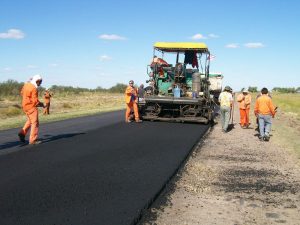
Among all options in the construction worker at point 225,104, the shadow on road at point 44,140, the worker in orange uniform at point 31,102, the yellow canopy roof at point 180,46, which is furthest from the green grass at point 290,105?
the worker in orange uniform at point 31,102

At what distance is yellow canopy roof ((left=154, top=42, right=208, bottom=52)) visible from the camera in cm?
1684

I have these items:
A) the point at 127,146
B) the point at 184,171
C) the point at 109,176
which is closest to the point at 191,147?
the point at 127,146

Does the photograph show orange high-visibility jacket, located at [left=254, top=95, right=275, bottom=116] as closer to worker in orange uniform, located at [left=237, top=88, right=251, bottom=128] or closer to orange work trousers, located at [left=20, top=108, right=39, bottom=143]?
worker in orange uniform, located at [left=237, top=88, right=251, bottom=128]

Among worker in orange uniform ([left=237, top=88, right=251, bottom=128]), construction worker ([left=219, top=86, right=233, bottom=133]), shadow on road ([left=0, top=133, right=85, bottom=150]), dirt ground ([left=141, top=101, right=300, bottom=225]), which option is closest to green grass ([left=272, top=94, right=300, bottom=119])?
worker in orange uniform ([left=237, top=88, right=251, bottom=128])

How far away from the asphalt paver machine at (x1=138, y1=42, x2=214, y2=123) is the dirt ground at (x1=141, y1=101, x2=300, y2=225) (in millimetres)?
5673

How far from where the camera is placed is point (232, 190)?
6.66 metres

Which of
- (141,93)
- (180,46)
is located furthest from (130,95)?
(180,46)

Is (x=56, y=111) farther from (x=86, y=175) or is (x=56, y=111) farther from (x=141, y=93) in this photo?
(x=86, y=175)

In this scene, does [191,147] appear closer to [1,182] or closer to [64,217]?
[1,182]

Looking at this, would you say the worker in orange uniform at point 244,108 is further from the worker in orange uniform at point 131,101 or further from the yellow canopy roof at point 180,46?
the worker in orange uniform at point 131,101

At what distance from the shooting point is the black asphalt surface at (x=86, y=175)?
514 cm

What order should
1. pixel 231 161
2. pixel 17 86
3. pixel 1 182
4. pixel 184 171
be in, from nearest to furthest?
1. pixel 1 182
2. pixel 184 171
3. pixel 231 161
4. pixel 17 86

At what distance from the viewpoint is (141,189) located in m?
6.35

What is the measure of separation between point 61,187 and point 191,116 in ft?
35.4
